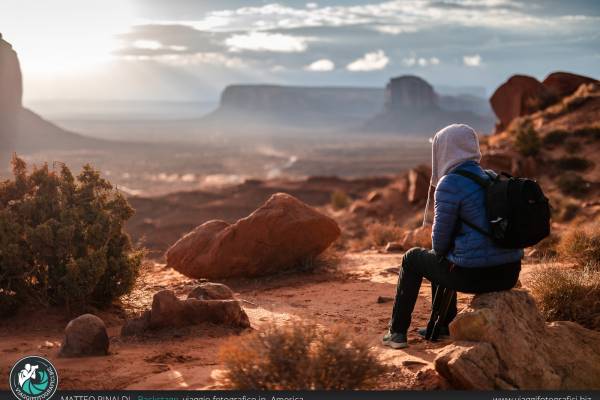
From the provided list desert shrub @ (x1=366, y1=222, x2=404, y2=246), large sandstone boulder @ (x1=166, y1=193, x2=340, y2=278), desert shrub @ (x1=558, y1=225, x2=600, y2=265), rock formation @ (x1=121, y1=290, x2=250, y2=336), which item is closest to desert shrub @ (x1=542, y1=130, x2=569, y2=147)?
desert shrub @ (x1=366, y1=222, x2=404, y2=246)

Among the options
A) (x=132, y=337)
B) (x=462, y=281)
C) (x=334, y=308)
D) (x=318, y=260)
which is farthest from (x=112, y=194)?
(x=462, y=281)

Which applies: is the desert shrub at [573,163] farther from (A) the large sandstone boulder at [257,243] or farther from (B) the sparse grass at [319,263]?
(A) the large sandstone boulder at [257,243]

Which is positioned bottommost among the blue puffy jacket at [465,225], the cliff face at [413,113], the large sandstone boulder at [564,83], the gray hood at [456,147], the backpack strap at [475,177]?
the cliff face at [413,113]

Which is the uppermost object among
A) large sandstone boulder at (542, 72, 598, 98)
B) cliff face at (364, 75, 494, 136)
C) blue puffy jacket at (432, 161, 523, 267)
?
large sandstone boulder at (542, 72, 598, 98)

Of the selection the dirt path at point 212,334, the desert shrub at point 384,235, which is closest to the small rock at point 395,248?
the desert shrub at point 384,235

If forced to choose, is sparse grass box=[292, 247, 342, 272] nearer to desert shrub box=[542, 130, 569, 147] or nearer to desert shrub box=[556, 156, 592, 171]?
desert shrub box=[556, 156, 592, 171]

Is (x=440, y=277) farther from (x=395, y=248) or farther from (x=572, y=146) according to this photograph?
(x=572, y=146)

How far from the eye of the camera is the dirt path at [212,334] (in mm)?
4531

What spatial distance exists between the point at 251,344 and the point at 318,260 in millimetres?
6499

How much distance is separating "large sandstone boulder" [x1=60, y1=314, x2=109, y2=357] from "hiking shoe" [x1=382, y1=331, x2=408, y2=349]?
2.46 metres

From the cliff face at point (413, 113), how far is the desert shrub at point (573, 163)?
115m

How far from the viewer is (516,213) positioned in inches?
160

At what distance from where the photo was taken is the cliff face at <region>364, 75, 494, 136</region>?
136 m

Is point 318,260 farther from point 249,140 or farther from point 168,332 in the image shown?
point 249,140
